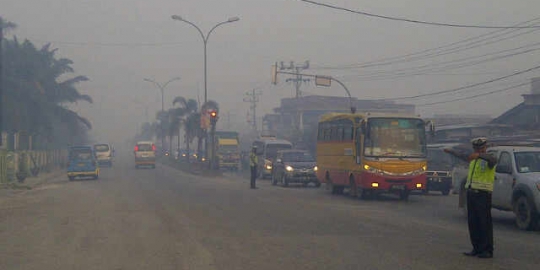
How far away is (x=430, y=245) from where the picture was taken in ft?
37.5

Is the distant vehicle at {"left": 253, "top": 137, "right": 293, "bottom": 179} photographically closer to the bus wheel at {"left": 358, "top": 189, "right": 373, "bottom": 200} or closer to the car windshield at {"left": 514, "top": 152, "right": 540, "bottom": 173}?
the bus wheel at {"left": 358, "top": 189, "right": 373, "bottom": 200}

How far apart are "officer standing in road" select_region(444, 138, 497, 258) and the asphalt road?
271mm

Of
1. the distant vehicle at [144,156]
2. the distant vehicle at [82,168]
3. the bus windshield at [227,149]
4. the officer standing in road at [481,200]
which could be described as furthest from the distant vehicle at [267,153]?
the officer standing in road at [481,200]

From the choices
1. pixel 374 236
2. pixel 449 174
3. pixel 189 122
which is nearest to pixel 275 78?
pixel 449 174

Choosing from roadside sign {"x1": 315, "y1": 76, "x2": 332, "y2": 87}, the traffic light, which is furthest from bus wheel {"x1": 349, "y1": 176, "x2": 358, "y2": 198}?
the traffic light

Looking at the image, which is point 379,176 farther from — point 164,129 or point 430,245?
point 164,129

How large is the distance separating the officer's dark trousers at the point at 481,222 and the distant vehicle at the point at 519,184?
3.65m

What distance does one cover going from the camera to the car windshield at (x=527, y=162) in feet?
47.1

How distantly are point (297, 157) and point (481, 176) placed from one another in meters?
22.3

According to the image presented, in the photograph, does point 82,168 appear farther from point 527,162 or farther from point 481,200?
point 481,200

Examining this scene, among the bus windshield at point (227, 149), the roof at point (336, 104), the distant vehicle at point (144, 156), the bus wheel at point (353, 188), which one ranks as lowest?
the bus wheel at point (353, 188)

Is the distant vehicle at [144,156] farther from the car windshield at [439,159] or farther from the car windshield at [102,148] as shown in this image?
the car windshield at [439,159]

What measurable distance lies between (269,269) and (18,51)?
153 ft

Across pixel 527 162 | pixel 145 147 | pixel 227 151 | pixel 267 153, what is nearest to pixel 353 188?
pixel 527 162
